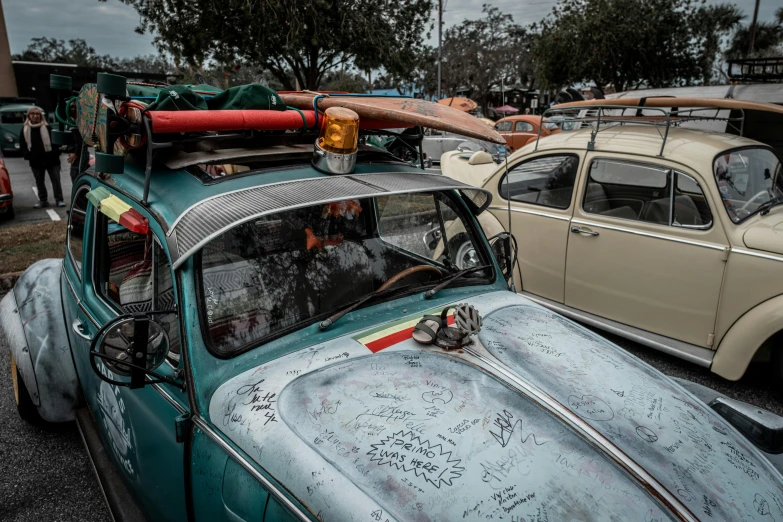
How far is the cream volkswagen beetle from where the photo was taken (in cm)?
390

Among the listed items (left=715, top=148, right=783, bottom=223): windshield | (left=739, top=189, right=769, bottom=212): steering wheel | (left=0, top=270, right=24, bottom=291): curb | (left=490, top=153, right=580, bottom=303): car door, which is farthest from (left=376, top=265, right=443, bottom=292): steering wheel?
(left=0, top=270, right=24, bottom=291): curb

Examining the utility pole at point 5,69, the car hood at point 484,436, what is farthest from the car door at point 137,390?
the utility pole at point 5,69

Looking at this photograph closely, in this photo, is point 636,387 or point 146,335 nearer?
point 146,335

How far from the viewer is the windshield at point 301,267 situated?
1953 millimetres

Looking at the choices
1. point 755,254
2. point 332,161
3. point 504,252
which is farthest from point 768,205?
point 332,161

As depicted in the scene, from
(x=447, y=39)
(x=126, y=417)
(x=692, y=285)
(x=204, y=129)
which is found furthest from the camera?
(x=447, y=39)

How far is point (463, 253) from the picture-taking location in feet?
9.06

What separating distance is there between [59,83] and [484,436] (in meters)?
2.80

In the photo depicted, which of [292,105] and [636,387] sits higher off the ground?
[292,105]

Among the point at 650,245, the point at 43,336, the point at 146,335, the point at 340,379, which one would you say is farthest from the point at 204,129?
the point at 650,245

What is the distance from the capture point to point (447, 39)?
133ft

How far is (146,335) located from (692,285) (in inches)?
155

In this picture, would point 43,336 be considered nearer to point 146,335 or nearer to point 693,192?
point 146,335

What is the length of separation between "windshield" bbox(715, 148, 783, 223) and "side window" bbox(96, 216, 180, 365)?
3.99 m
